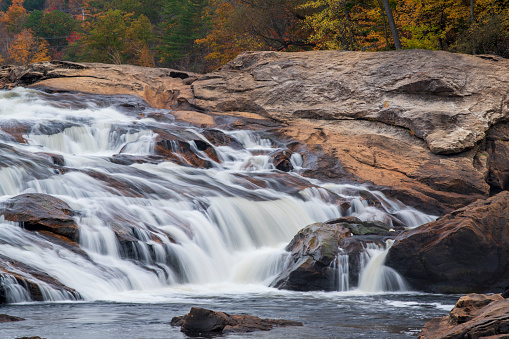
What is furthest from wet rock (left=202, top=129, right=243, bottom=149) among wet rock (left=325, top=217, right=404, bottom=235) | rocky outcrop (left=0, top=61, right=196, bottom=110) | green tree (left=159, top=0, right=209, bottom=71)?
green tree (left=159, top=0, right=209, bottom=71)

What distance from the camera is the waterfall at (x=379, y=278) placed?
8820 mm

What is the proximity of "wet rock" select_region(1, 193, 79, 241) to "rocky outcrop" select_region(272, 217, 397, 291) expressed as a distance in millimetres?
3652

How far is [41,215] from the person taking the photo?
877 centimetres

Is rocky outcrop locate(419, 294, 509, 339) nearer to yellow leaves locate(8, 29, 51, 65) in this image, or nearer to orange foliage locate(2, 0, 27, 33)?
yellow leaves locate(8, 29, 51, 65)

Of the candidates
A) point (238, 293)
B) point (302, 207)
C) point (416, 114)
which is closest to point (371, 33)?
point (416, 114)

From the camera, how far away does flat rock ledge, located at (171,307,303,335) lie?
17.6 ft

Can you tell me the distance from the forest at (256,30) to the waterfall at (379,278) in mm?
15775

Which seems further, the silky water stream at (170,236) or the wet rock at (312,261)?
the wet rock at (312,261)

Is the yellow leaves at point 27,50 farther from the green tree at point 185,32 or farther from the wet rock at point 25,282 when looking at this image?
the wet rock at point 25,282

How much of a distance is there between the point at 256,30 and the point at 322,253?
82.3 feet

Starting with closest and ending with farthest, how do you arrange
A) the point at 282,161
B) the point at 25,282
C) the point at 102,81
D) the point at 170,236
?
the point at 25,282, the point at 170,236, the point at 282,161, the point at 102,81

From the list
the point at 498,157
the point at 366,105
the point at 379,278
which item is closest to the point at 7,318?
the point at 379,278

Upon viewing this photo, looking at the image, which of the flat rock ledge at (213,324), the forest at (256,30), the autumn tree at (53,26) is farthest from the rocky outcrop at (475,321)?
the autumn tree at (53,26)

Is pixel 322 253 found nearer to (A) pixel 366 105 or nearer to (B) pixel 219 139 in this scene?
(B) pixel 219 139
